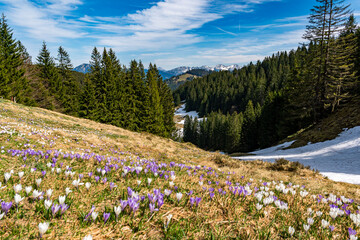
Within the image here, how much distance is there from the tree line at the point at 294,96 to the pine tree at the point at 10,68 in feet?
157

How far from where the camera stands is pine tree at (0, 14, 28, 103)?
97.9 ft

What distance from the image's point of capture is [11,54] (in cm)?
3297

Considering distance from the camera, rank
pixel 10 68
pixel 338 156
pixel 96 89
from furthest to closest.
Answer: pixel 96 89
pixel 10 68
pixel 338 156

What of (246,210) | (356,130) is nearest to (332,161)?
(356,130)

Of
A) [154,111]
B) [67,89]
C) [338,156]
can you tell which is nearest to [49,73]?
[67,89]

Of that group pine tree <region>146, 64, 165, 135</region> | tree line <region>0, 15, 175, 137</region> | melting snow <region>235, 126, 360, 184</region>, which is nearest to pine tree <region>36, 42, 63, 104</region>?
tree line <region>0, 15, 175, 137</region>

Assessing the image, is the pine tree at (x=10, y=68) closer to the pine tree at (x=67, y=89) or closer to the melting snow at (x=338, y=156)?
the pine tree at (x=67, y=89)

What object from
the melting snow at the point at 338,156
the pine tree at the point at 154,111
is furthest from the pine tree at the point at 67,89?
the melting snow at the point at 338,156

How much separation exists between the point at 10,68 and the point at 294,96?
53.9 m

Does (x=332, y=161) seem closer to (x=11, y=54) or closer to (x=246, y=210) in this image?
(x=246, y=210)

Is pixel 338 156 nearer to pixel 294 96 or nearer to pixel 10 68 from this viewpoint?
pixel 294 96

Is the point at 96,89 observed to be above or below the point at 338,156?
above

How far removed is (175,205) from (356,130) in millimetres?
24341

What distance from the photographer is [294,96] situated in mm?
35812
